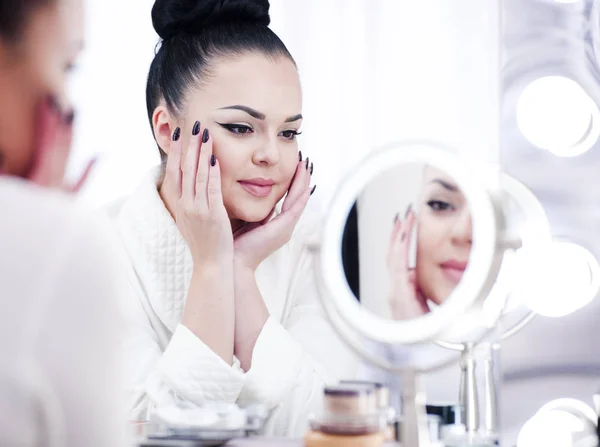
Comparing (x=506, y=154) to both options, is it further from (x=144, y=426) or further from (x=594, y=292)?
(x=144, y=426)

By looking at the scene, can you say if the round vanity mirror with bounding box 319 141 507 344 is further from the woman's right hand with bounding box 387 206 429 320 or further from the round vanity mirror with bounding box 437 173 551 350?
the round vanity mirror with bounding box 437 173 551 350

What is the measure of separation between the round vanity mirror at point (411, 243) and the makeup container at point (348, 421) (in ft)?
0.37

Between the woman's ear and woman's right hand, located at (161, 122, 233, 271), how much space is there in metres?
0.06

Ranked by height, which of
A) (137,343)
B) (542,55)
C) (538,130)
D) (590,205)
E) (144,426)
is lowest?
(144,426)

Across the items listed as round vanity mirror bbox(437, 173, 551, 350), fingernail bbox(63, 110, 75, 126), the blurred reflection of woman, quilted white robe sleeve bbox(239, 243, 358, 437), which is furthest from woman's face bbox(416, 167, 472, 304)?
fingernail bbox(63, 110, 75, 126)

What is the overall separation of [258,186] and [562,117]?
51 cm

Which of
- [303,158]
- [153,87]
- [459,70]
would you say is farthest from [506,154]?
[153,87]

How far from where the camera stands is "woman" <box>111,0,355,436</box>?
1.17 m

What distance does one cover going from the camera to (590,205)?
0.99m

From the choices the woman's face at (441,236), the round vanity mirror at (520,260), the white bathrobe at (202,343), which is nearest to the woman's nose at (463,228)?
the woman's face at (441,236)

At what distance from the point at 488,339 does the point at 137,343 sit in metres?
0.58

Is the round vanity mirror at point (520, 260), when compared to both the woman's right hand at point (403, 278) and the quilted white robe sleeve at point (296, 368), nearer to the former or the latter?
the woman's right hand at point (403, 278)

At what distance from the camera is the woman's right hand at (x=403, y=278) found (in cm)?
91

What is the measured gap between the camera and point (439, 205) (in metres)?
0.94
